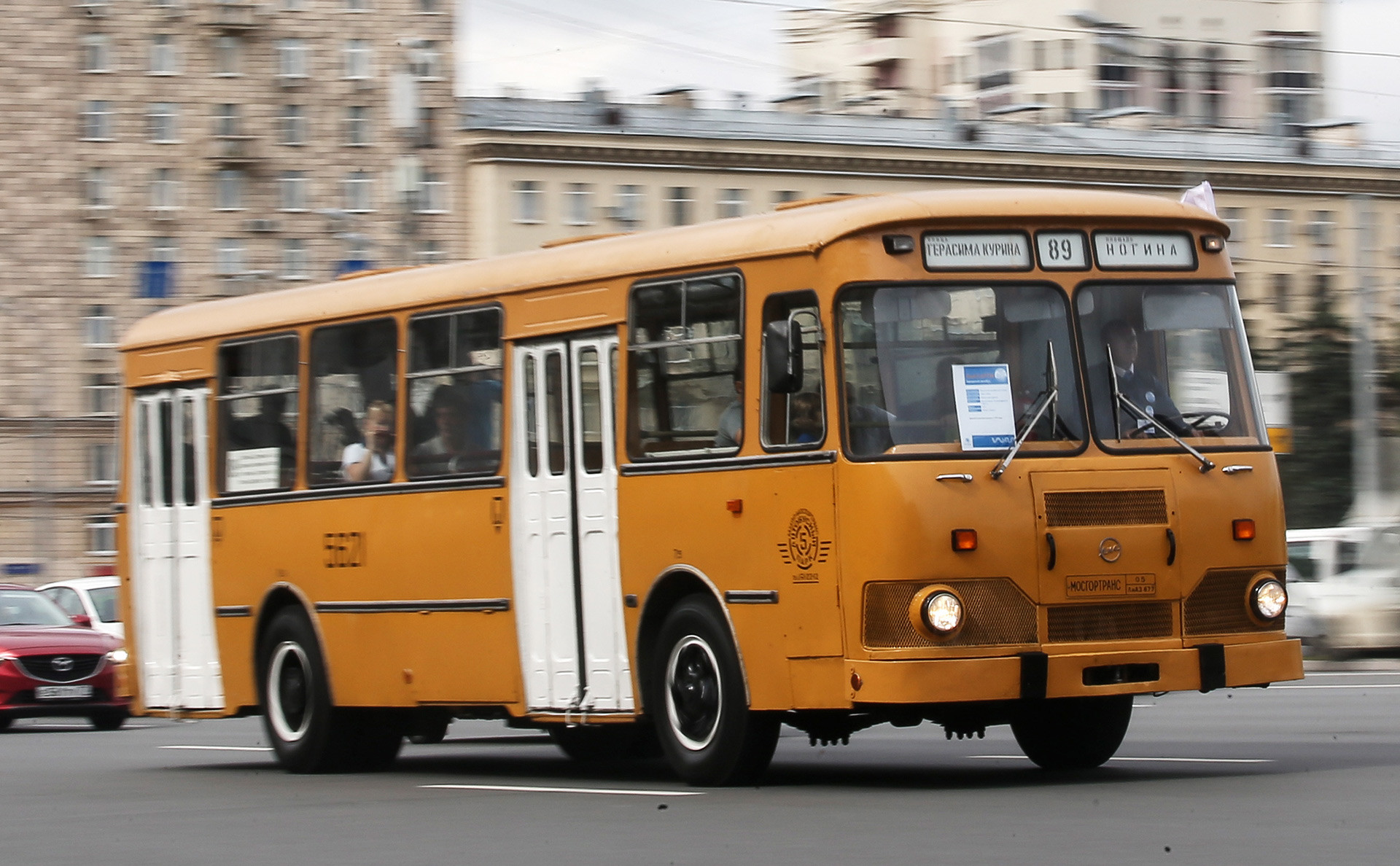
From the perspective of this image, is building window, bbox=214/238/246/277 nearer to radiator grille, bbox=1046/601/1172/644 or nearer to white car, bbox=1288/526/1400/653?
white car, bbox=1288/526/1400/653

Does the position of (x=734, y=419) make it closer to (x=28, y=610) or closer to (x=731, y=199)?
(x=28, y=610)

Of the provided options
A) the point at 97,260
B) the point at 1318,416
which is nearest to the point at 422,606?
the point at 1318,416

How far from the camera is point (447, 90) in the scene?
88062 mm

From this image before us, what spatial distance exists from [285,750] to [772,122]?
7544cm

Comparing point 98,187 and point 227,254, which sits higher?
point 98,187

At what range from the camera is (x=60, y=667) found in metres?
24.8

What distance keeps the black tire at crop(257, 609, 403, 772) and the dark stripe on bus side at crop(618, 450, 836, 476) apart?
3.48 m

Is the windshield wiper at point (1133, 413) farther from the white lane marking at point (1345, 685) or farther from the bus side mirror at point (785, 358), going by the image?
the white lane marking at point (1345, 685)

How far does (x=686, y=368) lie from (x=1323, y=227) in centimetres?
8785

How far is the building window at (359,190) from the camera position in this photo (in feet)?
287

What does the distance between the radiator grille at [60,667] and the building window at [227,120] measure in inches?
2505

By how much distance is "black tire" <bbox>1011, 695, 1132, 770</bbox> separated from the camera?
1363 cm

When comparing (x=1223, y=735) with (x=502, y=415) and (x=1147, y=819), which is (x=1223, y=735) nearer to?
(x=502, y=415)

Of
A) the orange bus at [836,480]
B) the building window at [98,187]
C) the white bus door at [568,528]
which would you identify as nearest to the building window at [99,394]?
the building window at [98,187]
